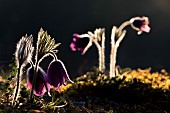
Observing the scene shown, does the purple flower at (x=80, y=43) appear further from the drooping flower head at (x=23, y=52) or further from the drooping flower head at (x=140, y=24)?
the drooping flower head at (x=23, y=52)

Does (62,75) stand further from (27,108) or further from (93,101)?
(93,101)

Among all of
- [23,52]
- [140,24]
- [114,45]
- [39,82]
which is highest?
[140,24]

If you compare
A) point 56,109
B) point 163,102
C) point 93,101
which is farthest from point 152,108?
point 56,109

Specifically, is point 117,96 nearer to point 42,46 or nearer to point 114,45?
point 114,45

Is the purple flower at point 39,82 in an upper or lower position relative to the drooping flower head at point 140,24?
lower

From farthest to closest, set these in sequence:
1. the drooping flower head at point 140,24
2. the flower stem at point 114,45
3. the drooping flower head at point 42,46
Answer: the drooping flower head at point 140,24 → the flower stem at point 114,45 → the drooping flower head at point 42,46

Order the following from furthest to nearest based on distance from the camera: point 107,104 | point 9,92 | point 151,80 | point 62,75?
point 151,80, point 107,104, point 9,92, point 62,75

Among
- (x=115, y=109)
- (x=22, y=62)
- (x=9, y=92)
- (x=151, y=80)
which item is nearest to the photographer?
(x=22, y=62)

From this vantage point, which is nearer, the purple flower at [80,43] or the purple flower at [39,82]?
the purple flower at [39,82]

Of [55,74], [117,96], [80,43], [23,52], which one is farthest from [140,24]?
[23,52]

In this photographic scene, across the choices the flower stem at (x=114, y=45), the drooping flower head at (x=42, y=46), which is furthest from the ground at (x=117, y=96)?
the drooping flower head at (x=42, y=46)

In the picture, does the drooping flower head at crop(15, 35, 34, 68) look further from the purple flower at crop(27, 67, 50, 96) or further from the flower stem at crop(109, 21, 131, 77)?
the flower stem at crop(109, 21, 131, 77)
